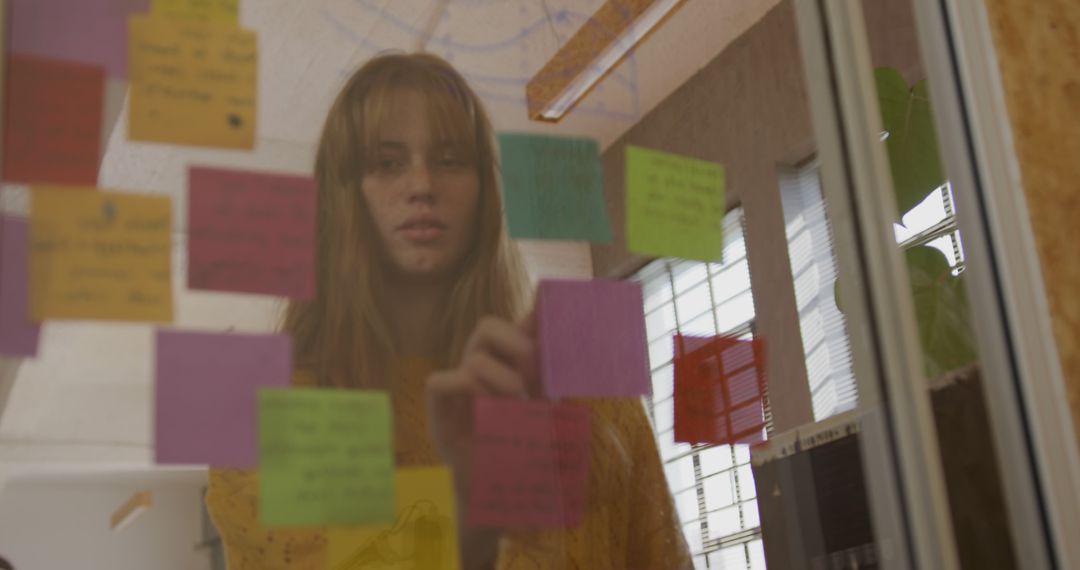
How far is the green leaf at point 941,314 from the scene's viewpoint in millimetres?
1091

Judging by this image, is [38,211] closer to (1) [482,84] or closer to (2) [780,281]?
(1) [482,84]

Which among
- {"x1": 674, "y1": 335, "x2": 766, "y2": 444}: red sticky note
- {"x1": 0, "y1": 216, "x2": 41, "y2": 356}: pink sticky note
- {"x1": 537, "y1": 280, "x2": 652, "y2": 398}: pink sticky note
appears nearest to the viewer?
{"x1": 0, "y1": 216, "x2": 41, "y2": 356}: pink sticky note

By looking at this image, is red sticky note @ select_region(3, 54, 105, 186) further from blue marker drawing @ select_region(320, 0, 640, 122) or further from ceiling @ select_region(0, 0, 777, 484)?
blue marker drawing @ select_region(320, 0, 640, 122)

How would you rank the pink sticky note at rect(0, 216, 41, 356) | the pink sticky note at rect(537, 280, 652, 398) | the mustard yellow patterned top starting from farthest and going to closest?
1. the pink sticky note at rect(537, 280, 652, 398)
2. the mustard yellow patterned top
3. the pink sticky note at rect(0, 216, 41, 356)

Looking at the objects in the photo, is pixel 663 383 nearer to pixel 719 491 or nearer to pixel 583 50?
pixel 719 491

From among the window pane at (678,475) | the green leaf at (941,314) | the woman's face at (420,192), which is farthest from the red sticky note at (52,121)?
the green leaf at (941,314)

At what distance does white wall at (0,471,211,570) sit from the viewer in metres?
0.80

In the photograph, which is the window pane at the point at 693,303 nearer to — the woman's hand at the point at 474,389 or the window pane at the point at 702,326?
the window pane at the point at 702,326

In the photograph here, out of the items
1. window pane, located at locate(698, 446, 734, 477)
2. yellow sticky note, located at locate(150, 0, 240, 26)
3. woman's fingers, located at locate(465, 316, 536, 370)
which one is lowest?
window pane, located at locate(698, 446, 734, 477)

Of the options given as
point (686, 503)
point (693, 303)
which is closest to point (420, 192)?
point (693, 303)

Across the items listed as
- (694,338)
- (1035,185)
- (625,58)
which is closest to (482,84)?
(625,58)

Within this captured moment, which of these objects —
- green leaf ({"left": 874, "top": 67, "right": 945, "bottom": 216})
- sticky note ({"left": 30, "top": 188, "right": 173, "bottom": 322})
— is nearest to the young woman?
sticky note ({"left": 30, "top": 188, "right": 173, "bottom": 322})

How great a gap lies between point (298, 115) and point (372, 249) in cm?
13

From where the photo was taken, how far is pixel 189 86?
0.83 meters
